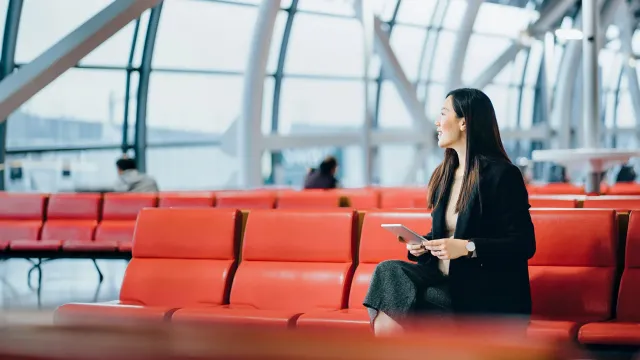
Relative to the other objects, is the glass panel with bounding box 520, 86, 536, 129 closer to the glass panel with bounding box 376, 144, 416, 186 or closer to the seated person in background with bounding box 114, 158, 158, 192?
the glass panel with bounding box 376, 144, 416, 186

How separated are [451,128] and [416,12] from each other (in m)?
22.3

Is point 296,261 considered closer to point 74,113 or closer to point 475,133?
point 475,133

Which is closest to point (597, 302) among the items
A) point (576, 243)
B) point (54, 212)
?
point (576, 243)

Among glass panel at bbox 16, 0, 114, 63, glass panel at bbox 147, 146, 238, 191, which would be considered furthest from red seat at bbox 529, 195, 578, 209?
glass panel at bbox 147, 146, 238, 191

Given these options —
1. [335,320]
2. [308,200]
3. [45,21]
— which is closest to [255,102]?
[45,21]

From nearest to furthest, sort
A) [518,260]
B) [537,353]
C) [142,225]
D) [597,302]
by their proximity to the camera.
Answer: [537,353]
[518,260]
[597,302]
[142,225]

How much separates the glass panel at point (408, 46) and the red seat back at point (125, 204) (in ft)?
49.8

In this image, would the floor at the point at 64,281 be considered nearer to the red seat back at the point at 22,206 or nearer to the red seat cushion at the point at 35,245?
the red seat cushion at the point at 35,245

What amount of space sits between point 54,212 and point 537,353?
436 inches

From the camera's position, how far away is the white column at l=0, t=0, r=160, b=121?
47.8ft

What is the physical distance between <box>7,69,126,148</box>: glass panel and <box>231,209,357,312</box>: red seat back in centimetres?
1262

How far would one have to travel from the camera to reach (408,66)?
26938 millimetres

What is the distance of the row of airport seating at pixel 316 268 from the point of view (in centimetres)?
458

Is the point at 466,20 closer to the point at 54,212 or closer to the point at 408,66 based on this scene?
the point at 408,66
